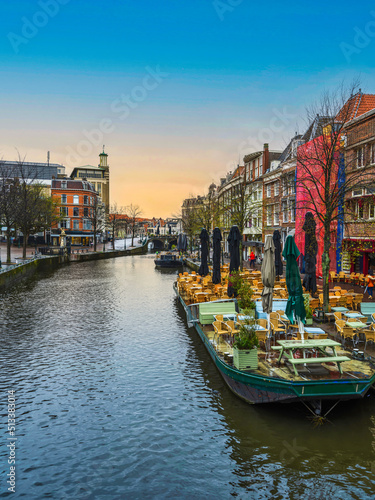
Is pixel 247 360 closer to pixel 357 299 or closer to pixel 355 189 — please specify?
pixel 357 299

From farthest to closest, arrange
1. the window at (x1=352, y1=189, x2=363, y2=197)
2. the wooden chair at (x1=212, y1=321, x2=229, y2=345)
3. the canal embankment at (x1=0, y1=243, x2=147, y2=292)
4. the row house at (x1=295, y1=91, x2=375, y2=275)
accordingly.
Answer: the canal embankment at (x1=0, y1=243, x2=147, y2=292), the window at (x1=352, y1=189, x2=363, y2=197), the row house at (x1=295, y1=91, x2=375, y2=275), the wooden chair at (x1=212, y1=321, x2=229, y2=345)

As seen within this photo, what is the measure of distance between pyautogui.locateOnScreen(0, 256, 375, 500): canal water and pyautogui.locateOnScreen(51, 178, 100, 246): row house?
75.8 metres

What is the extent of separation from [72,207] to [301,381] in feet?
282

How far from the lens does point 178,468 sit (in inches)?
304

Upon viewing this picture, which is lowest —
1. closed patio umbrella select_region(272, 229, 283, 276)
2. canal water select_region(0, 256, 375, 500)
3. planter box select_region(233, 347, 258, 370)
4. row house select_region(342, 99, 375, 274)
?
canal water select_region(0, 256, 375, 500)

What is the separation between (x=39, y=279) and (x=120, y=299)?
13740 mm

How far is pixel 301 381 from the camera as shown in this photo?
9008mm

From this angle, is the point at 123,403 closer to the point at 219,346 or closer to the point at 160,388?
the point at 160,388

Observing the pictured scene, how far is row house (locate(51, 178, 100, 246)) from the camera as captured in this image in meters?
88.2

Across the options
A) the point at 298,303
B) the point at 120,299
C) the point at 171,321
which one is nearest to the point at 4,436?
the point at 298,303

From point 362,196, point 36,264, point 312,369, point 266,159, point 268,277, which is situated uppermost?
point 266,159

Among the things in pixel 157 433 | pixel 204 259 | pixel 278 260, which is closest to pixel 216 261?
pixel 204 259

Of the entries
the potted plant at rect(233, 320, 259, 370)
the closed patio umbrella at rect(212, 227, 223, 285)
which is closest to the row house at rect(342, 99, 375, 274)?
the closed patio umbrella at rect(212, 227, 223, 285)

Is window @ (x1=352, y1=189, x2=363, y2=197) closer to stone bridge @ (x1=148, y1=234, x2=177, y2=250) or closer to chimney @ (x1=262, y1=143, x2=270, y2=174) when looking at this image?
chimney @ (x1=262, y1=143, x2=270, y2=174)
